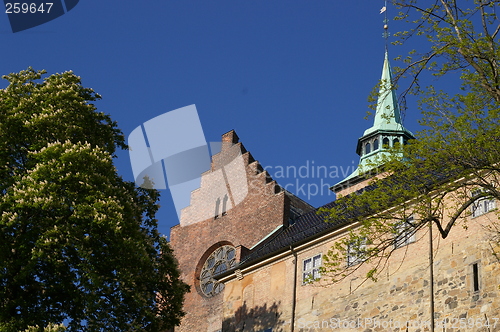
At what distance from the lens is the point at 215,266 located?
40094 millimetres

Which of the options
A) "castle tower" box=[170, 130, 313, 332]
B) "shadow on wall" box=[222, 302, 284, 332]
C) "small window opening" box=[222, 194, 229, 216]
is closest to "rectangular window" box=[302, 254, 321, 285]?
"shadow on wall" box=[222, 302, 284, 332]

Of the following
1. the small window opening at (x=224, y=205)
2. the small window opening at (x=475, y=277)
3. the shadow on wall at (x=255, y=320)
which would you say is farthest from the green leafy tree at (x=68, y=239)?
the small window opening at (x=224, y=205)

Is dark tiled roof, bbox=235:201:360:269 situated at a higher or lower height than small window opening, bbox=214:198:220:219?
lower

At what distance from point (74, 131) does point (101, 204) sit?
Result: 374 centimetres

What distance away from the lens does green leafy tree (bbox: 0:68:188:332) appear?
887 inches

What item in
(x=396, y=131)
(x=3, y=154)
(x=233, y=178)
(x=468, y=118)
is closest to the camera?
(x=468, y=118)

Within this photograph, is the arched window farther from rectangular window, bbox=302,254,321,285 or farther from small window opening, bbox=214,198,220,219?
rectangular window, bbox=302,254,321,285

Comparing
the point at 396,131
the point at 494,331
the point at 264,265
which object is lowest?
the point at 494,331

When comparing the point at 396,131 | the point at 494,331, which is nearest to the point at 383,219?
the point at 494,331

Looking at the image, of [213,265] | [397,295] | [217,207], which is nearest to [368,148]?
[217,207]

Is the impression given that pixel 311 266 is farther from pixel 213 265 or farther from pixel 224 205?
pixel 224 205

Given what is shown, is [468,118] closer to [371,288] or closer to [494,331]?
[494,331]

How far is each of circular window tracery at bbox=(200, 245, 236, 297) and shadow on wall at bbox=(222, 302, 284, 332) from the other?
749 centimetres

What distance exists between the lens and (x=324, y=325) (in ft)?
90.6
